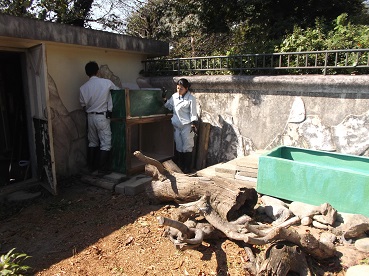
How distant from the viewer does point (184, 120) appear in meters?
5.59

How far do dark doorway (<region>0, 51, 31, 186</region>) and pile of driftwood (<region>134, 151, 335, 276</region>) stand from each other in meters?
2.85

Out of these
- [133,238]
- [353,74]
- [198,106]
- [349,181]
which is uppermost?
[353,74]

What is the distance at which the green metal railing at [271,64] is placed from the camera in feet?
14.6

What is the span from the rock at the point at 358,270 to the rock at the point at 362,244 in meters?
0.31

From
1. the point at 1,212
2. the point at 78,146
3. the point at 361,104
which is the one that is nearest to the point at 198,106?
the point at 78,146

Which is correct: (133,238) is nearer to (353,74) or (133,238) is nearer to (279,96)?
(279,96)

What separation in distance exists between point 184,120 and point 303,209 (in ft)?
8.77

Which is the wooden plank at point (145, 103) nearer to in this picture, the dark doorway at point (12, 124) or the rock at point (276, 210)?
the dark doorway at point (12, 124)

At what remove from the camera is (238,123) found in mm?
5625

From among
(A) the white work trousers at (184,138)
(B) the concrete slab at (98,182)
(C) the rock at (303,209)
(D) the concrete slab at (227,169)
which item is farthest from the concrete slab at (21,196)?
(C) the rock at (303,209)

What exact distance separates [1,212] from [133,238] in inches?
84.1

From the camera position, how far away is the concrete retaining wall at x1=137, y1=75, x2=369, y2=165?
437 cm

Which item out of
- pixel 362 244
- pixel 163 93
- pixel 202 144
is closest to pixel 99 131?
pixel 163 93

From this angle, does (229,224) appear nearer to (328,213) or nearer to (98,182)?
(328,213)
